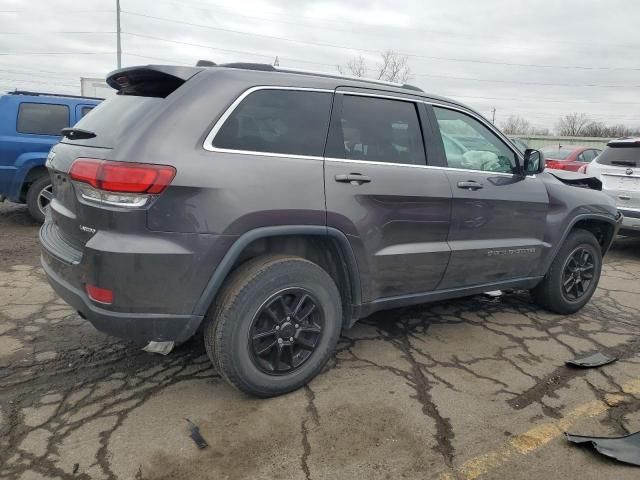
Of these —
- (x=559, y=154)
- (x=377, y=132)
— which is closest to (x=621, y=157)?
(x=377, y=132)

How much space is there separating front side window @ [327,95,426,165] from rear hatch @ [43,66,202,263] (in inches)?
36.3

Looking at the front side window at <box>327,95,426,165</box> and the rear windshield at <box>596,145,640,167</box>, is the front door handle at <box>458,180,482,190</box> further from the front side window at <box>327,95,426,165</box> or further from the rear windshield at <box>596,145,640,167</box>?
Result: the rear windshield at <box>596,145,640,167</box>

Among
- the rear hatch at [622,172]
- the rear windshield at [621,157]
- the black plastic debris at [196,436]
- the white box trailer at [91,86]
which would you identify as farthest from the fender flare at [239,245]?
the white box trailer at [91,86]

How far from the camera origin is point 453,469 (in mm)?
2414

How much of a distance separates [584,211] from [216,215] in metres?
3.46

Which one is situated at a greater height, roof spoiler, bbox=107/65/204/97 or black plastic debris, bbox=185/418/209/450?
roof spoiler, bbox=107/65/204/97

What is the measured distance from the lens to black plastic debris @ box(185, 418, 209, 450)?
2526 millimetres

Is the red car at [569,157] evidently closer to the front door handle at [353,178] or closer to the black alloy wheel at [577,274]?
the black alloy wheel at [577,274]

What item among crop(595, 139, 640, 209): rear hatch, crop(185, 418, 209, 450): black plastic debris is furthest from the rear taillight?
crop(595, 139, 640, 209): rear hatch

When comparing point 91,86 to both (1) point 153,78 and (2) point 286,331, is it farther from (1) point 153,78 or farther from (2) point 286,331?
(2) point 286,331

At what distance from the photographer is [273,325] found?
289 cm

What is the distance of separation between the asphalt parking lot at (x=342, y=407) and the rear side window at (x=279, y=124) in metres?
1.49

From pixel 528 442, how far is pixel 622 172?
19.5 ft

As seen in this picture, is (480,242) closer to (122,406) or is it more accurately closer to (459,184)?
(459,184)
